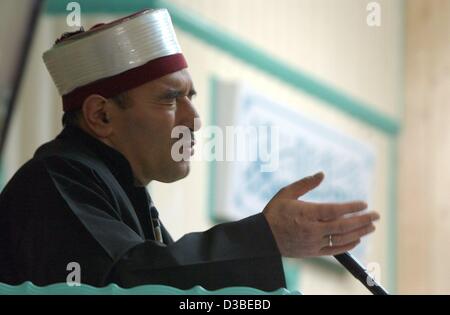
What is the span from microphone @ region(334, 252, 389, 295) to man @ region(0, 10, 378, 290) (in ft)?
0.19

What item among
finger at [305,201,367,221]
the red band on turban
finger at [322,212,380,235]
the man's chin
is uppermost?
the red band on turban

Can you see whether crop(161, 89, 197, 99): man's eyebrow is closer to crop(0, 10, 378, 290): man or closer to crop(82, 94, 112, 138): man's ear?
crop(0, 10, 378, 290): man

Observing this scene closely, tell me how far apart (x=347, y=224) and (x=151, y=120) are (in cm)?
63

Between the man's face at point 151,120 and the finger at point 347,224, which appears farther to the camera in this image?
the man's face at point 151,120

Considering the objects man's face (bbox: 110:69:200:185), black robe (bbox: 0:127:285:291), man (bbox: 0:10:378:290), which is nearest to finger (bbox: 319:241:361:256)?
man (bbox: 0:10:378:290)

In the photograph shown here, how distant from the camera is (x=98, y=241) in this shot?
2.12 metres

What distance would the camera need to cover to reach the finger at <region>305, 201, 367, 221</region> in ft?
6.75

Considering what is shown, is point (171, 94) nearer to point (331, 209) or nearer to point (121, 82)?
point (121, 82)

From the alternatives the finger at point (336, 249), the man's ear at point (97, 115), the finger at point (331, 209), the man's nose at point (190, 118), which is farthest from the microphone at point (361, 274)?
the man's ear at point (97, 115)

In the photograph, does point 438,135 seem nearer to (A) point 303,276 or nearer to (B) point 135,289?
(A) point 303,276

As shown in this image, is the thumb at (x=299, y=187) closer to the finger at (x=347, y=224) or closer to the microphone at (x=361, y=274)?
the finger at (x=347, y=224)

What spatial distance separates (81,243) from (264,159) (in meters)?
3.43

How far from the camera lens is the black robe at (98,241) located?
6.76 feet

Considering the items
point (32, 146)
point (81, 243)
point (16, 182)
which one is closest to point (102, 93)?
point (16, 182)
